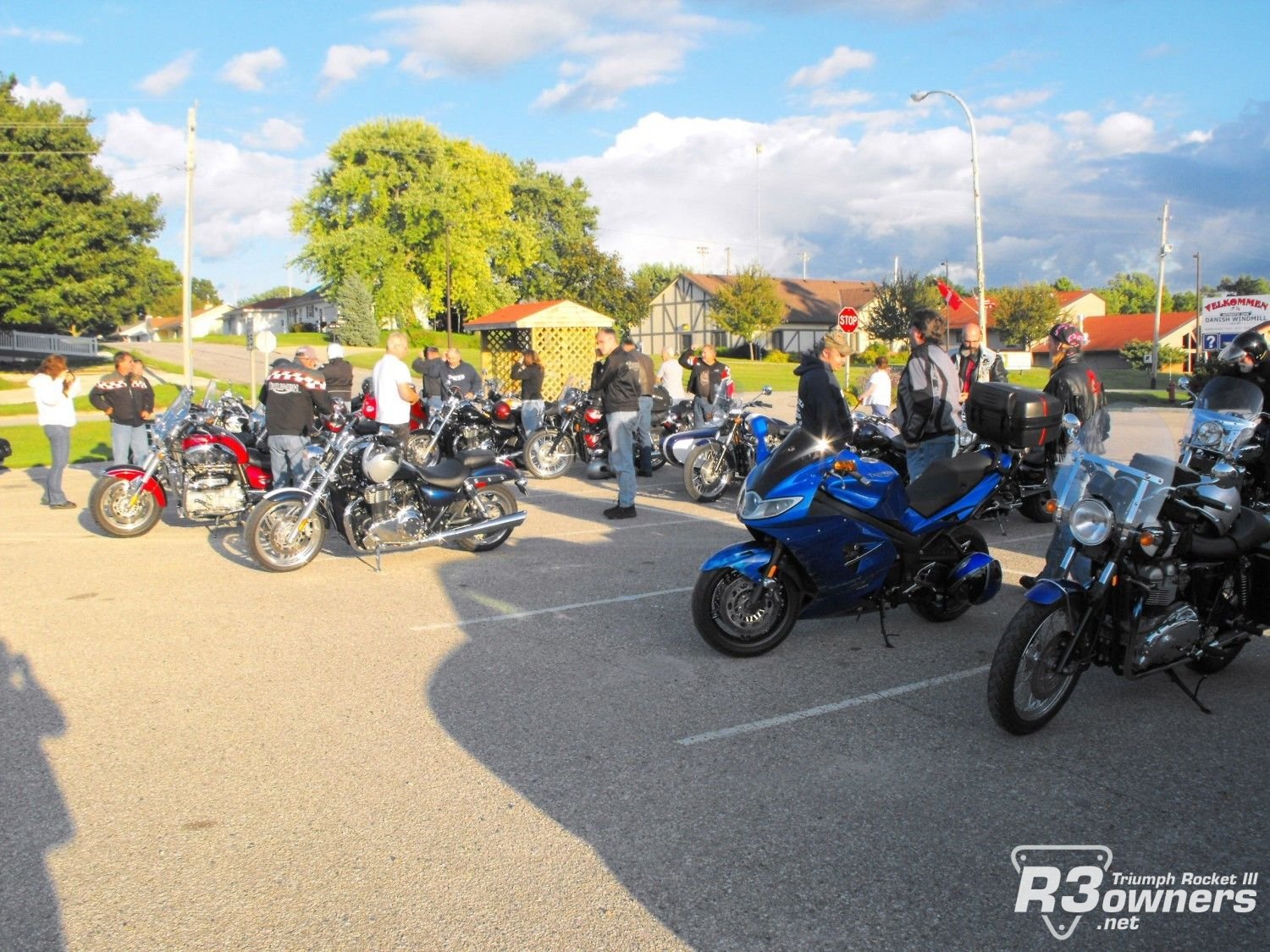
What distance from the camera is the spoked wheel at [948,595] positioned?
6203 mm

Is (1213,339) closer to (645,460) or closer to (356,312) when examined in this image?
(645,460)

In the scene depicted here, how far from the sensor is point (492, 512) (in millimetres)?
8711

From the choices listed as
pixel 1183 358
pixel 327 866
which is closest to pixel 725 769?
pixel 327 866

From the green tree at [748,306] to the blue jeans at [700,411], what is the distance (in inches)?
2109

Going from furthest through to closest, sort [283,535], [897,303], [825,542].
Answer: [897,303] < [283,535] < [825,542]

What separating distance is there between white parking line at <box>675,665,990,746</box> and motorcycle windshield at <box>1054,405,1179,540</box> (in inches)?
49.2

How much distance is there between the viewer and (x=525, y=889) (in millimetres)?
3352

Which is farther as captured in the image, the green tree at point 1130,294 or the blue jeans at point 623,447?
the green tree at point 1130,294

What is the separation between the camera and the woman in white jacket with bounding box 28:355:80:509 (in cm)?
1152

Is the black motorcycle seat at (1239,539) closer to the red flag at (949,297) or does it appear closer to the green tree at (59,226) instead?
the red flag at (949,297)

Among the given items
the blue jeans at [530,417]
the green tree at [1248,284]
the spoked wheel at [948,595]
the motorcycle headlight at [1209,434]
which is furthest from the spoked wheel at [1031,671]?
the green tree at [1248,284]

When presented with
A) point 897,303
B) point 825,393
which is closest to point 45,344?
point 897,303

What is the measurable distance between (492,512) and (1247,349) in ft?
19.6

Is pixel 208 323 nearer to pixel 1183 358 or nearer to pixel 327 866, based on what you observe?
pixel 1183 358
